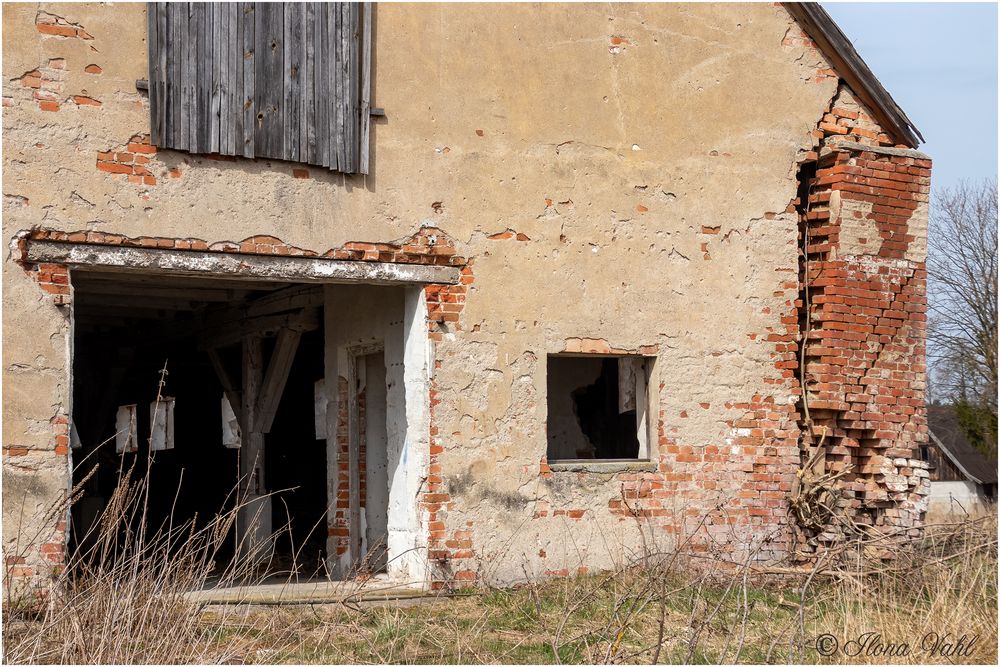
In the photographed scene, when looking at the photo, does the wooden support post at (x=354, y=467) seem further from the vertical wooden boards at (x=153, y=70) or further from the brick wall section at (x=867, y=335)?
the brick wall section at (x=867, y=335)

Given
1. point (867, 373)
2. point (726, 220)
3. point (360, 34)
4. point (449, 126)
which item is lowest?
point (867, 373)

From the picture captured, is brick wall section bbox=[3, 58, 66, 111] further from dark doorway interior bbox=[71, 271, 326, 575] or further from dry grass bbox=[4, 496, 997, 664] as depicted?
dry grass bbox=[4, 496, 997, 664]

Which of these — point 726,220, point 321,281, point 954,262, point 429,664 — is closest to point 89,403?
point 321,281

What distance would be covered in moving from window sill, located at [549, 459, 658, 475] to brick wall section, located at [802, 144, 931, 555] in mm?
1620

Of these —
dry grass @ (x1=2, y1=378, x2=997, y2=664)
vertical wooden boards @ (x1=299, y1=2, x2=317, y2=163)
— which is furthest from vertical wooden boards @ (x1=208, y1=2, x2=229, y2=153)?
dry grass @ (x1=2, y1=378, x2=997, y2=664)

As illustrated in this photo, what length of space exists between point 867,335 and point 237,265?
535 cm

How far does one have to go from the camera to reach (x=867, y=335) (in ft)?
32.5

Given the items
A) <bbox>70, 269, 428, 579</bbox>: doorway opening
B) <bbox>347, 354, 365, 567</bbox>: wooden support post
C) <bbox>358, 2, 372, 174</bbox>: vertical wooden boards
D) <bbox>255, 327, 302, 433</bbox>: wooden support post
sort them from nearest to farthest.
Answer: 1. <bbox>358, 2, 372, 174</bbox>: vertical wooden boards
2. <bbox>70, 269, 428, 579</bbox>: doorway opening
3. <bbox>347, 354, 365, 567</bbox>: wooden support post
4. <bbox>255, 327, 302, 433</bbox>: wooden support post

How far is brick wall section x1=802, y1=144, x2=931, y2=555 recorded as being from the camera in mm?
9820

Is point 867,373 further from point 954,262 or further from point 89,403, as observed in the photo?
point 954,262

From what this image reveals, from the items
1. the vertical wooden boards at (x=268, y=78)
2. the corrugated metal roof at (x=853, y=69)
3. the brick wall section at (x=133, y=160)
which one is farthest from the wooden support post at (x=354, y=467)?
the corrugated metal roof at (x=853, y=69)

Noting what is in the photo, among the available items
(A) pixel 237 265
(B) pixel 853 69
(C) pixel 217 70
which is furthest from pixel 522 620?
(B) pixel 853 69

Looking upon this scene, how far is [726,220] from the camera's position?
32.2ft

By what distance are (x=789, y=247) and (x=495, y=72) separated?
119 inches
